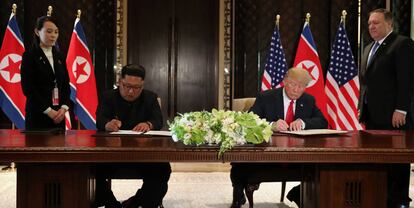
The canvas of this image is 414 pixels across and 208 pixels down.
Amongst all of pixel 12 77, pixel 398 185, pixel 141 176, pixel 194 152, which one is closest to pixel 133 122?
pixel 141 176

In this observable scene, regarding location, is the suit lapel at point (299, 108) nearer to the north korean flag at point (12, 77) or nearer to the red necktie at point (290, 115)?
the red necktie at point (290, 115)

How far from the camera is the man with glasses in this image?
280cm

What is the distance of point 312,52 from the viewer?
5.55 meters

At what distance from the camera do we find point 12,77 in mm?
5105

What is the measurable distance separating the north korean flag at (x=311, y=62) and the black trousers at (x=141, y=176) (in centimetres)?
305

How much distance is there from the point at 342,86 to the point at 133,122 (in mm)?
3099

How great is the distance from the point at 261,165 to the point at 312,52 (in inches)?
119

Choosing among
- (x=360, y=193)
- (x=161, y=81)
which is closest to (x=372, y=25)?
(x=360, y=193)

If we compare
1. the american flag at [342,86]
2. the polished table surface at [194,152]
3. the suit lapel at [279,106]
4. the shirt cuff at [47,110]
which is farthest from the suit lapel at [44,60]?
the american flag at [342,86]

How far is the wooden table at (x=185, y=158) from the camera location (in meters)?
1.97

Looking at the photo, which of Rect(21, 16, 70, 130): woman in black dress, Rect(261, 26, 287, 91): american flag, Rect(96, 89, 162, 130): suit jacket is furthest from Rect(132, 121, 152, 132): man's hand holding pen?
Rect(261, 26, 287, 91): american flag

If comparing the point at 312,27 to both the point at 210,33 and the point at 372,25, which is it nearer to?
the point at 210,33

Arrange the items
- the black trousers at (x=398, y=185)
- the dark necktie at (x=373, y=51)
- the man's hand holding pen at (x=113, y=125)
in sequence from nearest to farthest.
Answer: the man's hand holding pen at (x=113, y=125) → the black trousers at (x=398, y=185) → the dark necktie at (x=373, y=51)

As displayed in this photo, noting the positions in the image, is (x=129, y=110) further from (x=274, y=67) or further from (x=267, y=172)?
(x=274, y=67)
